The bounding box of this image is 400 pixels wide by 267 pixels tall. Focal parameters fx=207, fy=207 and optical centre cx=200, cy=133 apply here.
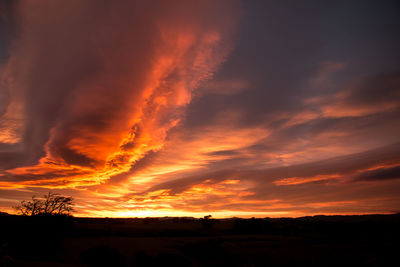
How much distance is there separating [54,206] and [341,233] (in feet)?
185

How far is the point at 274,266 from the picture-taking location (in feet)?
77.2

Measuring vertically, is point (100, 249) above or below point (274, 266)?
above

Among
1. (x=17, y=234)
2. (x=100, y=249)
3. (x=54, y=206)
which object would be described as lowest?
(x=100, y=249)

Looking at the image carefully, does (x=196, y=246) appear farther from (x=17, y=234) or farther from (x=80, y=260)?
(x=17, y=234)

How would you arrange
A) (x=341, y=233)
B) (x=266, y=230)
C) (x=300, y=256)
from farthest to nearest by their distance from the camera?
(x=266, y=230) < (x=341, y=233) < (x=300, y=256)

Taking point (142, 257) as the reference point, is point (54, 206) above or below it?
above

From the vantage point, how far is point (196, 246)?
29.5 metres

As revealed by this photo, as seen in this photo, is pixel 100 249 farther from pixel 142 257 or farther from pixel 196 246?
pixel 196 246

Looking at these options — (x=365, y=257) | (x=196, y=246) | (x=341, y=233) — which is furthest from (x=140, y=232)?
(x=341, y=233)

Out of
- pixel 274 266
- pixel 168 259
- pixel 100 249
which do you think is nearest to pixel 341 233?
pixel 274 266

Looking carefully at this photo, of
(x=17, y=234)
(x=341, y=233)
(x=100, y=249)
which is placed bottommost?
(x=341, y=233)

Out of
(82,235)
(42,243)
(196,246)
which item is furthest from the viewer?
(82,235)

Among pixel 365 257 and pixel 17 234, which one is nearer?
pixel 17 234

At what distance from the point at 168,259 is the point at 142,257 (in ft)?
8.35
